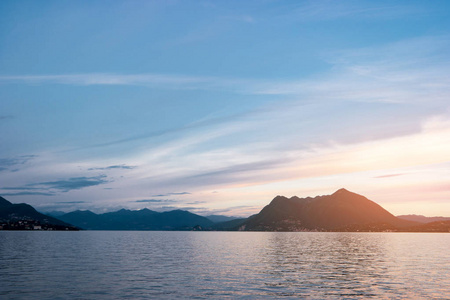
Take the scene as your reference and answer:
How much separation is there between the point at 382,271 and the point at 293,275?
Answer: 64.7 ft

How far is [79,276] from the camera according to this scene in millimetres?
59438

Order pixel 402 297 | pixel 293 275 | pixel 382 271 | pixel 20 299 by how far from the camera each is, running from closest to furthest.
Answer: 1. pixel 20 299
2. pixel 402 297
3. pixel 293 275
4. pixel 382 271

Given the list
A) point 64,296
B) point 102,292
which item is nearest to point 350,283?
point 102,292

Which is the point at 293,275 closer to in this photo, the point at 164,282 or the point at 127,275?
the point at 164,282

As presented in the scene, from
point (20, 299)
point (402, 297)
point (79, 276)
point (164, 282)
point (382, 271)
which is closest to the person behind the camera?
point (20, 299)

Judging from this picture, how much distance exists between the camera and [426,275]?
64.9 meters

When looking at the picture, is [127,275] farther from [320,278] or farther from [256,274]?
[320,278]

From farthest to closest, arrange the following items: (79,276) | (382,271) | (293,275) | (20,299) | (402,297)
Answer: (382,271), (293,275), (79,276), (402,297), (20,299)

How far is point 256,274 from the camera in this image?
63.8m

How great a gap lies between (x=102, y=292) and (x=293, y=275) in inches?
1279

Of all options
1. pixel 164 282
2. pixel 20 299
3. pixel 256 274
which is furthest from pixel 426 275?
pixel 20 299

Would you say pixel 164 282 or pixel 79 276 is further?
pixel 79 276

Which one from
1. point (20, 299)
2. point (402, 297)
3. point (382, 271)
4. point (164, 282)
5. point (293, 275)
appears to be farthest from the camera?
point (382, 271)

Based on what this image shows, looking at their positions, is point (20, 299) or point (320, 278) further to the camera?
point (320, 278)
